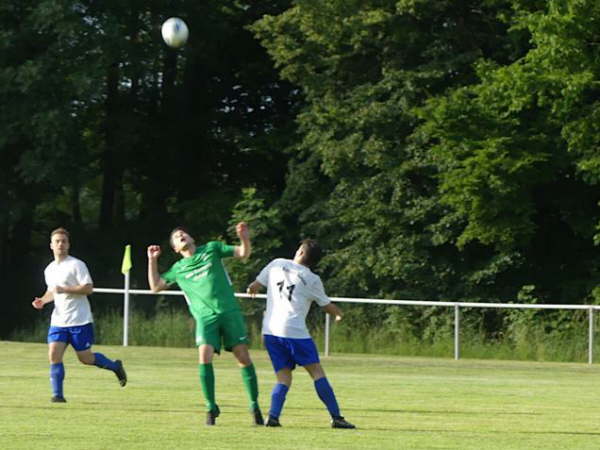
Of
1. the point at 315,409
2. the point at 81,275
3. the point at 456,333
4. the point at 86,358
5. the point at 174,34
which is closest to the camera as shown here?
the point at 315,409

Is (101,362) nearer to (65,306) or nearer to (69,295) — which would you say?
(65,306)

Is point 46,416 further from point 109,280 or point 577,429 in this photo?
point 109,280

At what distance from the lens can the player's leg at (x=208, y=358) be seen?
1384 centimetres

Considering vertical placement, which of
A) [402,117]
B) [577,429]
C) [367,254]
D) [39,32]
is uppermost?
[39,32]

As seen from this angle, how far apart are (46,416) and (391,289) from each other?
83.9 ft

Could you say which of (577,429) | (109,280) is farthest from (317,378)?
(109,280)

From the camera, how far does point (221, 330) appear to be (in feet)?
46.1

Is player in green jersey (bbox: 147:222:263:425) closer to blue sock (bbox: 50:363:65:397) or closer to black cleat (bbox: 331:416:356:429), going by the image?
black cleat (bbox: 331:416:356:429)

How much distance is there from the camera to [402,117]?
39.2m

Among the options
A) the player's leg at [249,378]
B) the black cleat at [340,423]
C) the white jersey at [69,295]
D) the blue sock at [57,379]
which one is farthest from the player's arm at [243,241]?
the blue sock at [57,379]

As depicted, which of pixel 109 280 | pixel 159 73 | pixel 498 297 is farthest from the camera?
pixel 159 73

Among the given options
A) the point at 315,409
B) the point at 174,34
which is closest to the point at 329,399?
the point at 315,409

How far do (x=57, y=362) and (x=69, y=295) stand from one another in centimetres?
71

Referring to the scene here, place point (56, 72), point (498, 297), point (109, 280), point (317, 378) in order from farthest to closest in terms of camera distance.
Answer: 1. point (109, 280)
2. point (56, 72)
3. point (498, 297)
4. point (317, 378)
